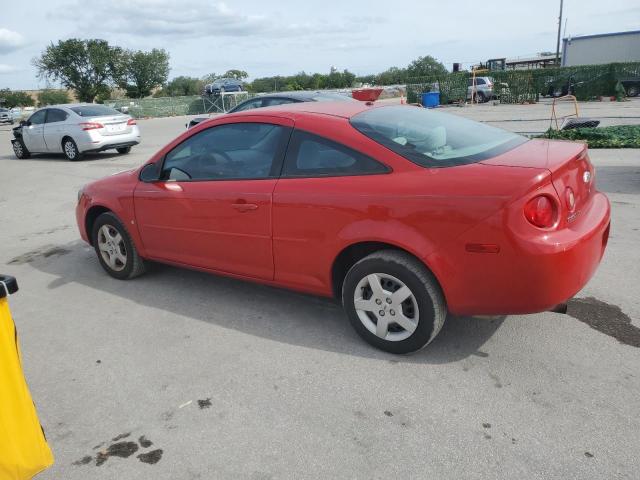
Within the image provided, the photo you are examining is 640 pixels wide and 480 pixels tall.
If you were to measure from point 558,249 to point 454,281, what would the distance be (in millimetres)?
571

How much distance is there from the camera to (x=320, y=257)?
3502 mm

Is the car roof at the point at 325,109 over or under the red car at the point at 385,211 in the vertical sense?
over

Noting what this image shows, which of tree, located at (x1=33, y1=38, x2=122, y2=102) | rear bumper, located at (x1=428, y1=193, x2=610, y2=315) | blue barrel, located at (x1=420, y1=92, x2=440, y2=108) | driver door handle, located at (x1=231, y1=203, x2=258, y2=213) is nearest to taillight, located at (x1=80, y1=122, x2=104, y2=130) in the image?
driver door handle, located at (x1=231, y1=203, x2=258, y2=213)

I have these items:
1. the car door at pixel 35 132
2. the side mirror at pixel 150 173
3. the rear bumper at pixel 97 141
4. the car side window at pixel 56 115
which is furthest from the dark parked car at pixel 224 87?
the side mirror at pixel 150 173

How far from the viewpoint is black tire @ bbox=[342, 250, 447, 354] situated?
10.2 ft

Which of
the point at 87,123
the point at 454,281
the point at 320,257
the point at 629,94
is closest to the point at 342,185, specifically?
the point at 320,257

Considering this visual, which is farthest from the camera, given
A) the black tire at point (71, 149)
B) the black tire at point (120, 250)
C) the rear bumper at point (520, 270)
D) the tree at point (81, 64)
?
the tree at point (81, 64)

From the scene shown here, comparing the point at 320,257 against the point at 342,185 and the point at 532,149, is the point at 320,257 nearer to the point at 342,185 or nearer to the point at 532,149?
the point at 342,185

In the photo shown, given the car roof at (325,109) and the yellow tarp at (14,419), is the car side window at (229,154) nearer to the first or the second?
the car roof at (325,109)

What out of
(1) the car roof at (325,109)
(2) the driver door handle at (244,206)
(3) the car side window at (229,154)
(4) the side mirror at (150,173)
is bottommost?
(2) the driver door handle at (244,206)

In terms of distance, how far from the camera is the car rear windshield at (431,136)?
324 cm

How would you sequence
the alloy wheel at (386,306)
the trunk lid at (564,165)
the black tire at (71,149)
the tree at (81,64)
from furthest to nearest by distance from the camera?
the tree at (81,64) → the black tire at (71,149) → the alloy wheel at (386,306) → the trunk lid at (564,165)

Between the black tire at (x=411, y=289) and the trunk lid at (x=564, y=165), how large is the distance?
0.76 m

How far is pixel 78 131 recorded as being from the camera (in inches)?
552
